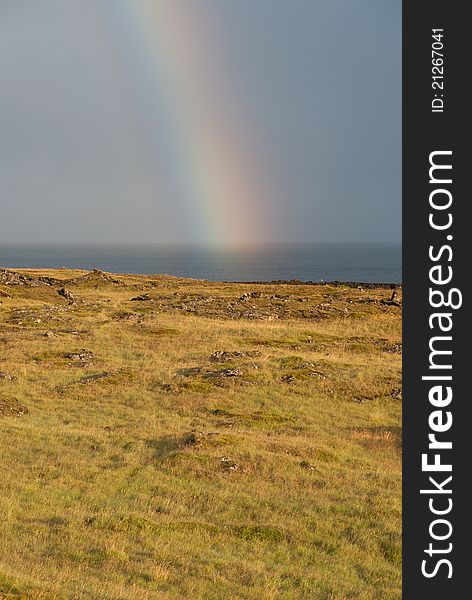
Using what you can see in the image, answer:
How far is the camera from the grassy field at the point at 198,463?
1725cm

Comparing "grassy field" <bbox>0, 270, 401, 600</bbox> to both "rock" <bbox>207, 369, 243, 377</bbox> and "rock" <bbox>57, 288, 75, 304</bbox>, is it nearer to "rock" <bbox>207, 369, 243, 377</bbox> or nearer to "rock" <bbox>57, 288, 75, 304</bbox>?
"rock" <bbox>207, 369, 243, 377</bbox>

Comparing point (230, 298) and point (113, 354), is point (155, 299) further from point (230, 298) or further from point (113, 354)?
point (113, 354)

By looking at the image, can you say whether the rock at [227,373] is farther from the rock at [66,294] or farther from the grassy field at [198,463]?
the rock at [66,294]

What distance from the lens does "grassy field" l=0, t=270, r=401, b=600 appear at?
1725 cm

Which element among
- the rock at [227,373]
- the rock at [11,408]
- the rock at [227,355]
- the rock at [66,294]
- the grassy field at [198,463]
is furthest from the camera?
the rock at [66,294]

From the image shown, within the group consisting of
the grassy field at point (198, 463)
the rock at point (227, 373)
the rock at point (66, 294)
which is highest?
the rock at point (66, 294)

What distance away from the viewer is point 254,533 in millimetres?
20594

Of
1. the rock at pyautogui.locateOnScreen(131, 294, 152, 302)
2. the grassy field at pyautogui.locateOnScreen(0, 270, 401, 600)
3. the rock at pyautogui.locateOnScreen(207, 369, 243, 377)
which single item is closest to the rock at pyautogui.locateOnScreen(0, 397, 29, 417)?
the grassy field at pyautogui.locateOnScreen(0, 270, 401, 600)

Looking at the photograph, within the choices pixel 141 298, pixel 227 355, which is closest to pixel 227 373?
pixel 227 355

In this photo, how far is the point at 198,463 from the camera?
2712cm

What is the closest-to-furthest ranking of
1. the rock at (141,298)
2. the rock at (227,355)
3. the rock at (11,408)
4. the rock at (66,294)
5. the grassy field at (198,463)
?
the grassy field at (198,463) → the rock at (11,408) → the rock at (227,355) → the rock at (66,294) → the rock at (141,298)

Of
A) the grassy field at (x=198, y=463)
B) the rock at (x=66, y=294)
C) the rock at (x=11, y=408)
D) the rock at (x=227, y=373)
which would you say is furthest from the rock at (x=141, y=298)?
the rock at (x=11, y=408)

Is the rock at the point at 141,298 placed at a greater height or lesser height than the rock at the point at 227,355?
greater

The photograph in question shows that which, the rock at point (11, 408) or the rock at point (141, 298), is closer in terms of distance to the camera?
the rock at point (11, 408)
